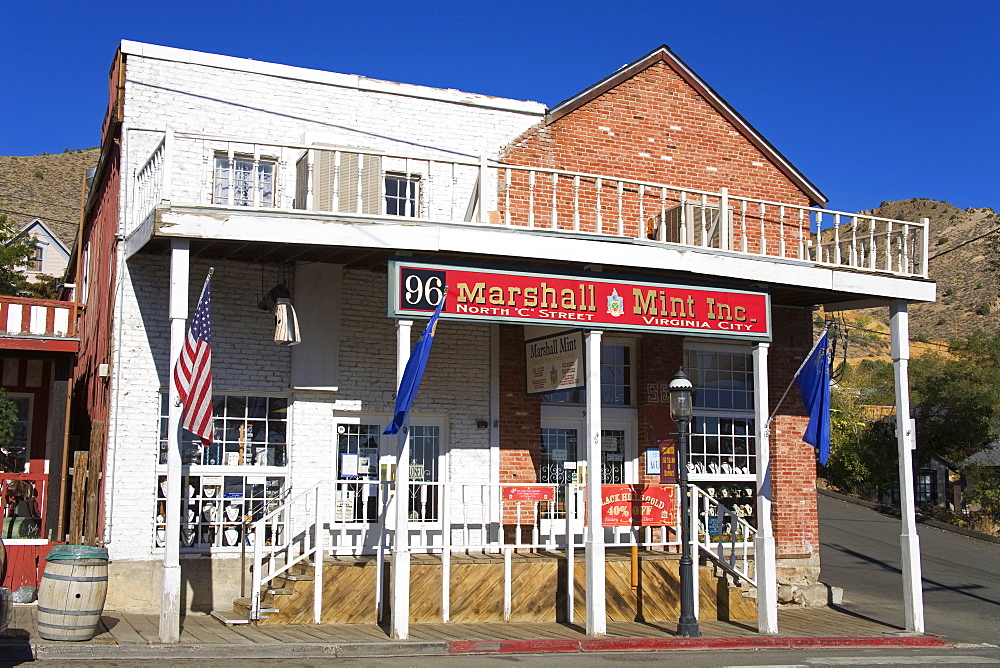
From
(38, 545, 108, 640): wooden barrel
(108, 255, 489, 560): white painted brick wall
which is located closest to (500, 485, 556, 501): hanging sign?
(108, 255, 489, 560): white painted brick wall

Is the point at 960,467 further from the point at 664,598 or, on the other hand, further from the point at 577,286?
the point at 577,286

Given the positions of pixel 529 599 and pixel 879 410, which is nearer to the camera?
pixel 529 599

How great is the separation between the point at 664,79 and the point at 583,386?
665 cm

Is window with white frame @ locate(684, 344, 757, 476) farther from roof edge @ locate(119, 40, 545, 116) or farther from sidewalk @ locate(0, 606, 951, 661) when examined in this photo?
roof edge @ locate(119, 40, 545, 116)

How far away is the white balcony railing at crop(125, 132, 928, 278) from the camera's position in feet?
42.5

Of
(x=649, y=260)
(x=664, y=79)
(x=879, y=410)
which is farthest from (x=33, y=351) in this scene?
(x=879, y=410)

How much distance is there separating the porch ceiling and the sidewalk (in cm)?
448

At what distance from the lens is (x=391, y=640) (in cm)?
1154

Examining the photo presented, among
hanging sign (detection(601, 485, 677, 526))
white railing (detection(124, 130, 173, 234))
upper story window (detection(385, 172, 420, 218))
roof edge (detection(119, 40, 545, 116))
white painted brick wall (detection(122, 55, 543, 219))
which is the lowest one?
hanging sign (detection(601, 485, 677, 526))

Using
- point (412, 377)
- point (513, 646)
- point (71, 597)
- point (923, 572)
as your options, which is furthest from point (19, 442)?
point (923, 572)

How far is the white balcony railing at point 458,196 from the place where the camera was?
510 inches

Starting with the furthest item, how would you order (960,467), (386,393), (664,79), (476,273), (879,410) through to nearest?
1. (879,410)
2. (960,467)
3. (664,79)
4. (386,393)
5. (476,273)

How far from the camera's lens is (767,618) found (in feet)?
44.7

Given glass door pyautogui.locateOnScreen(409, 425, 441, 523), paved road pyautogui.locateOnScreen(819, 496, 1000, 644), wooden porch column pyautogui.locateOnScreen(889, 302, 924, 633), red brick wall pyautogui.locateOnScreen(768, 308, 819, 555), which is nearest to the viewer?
wooden porch column pyautogui.locateOnScreen(889, 302, 924, 633)
